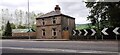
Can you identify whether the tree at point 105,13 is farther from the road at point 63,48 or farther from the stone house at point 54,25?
the road at point 63,48

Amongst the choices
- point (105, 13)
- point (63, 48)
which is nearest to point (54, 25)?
point (105, 13)

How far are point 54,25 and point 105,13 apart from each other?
48.5 feet

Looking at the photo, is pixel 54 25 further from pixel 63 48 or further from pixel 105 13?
pixel 63 48

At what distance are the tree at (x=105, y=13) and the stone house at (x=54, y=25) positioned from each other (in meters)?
8.19

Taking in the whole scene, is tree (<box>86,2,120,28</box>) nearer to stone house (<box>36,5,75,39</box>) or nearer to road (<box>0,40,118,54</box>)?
stone house (<box>36,5,75,39</box>)

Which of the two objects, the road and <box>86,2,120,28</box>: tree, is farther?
<box>86,2,120,28</box>: tree

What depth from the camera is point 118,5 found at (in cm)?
2944

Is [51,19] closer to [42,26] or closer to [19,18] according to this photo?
[42,26]

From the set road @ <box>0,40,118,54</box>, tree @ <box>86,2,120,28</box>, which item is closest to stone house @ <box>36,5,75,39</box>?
tree @ <box>86,2,120,28</box>

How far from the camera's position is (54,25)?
4719cm

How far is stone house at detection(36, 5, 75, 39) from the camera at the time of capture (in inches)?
1807

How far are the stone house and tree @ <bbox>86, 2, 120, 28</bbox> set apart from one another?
8.19 metres

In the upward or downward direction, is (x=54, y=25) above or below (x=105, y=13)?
below

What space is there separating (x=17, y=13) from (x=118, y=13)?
228 ft
